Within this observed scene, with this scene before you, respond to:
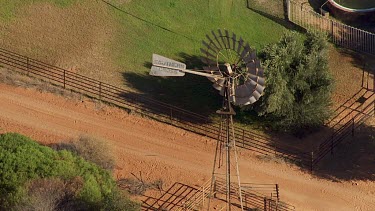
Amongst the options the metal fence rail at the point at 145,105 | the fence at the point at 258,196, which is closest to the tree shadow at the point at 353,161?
the metal fence rail at the point at 145,105

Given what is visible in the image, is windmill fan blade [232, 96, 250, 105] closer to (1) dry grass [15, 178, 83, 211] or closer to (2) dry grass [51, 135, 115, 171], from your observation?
(1) dry grass [15, 178, 83, 211]

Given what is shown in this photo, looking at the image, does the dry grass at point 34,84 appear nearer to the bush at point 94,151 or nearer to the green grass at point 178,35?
the green grass at point 178,35

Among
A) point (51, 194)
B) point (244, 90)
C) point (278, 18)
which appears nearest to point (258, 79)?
point (244, 90)

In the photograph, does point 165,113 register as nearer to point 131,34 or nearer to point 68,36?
point 131,34

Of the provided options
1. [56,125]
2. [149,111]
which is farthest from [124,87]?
[56,125]

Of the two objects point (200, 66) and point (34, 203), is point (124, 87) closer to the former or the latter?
point (200, 66)

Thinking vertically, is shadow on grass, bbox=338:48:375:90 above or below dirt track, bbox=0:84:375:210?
above

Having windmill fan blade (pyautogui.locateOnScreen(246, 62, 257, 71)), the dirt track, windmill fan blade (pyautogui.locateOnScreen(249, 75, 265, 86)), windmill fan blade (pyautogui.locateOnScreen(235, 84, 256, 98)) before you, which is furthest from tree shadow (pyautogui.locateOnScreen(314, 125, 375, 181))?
windmill fan blade (pyautogui.locateOnScreen(246, 62, 257, 71))
